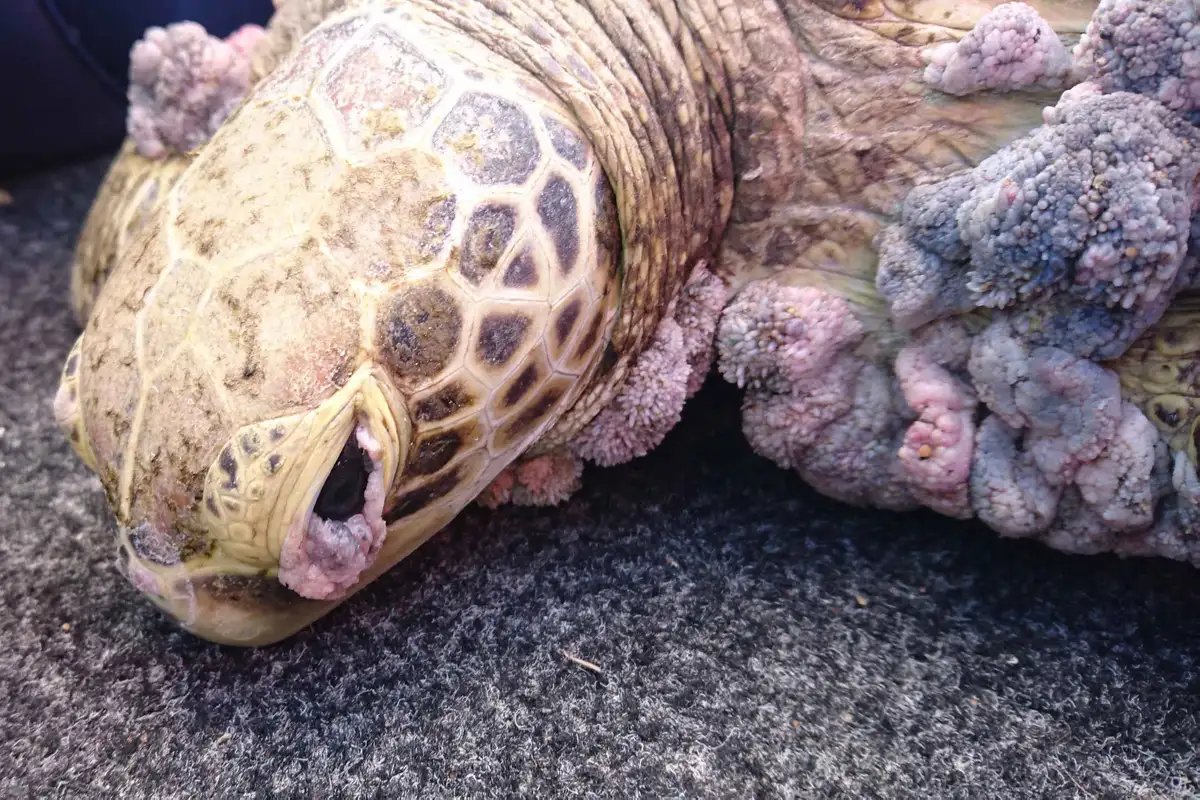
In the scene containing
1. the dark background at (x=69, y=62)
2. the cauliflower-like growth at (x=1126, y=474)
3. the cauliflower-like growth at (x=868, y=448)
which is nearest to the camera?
the cauliflower-like growth at (x=1126, y=474)

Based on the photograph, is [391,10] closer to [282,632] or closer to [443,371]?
[443,371]

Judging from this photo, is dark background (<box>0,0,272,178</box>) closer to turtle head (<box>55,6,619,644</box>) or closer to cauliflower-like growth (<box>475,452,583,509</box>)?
turtle head (<box>55,6,619,644</box>)

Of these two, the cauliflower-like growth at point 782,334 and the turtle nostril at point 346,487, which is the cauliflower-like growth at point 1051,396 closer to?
the cauliflower-like growth at point 782,334

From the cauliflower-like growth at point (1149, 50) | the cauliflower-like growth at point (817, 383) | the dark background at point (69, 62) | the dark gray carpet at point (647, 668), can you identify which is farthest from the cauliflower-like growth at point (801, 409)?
the dark background at point (69, 62)

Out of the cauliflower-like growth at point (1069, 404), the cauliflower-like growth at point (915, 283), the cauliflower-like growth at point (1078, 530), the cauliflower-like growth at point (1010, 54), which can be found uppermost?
the cauliflower-like growth at point (1010, 54)

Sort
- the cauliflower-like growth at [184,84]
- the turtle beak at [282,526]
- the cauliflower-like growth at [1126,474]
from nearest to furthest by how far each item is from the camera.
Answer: the turtle beak at [282,526] → the cauliflower-like growth at [1126,474] → the cauliflower-like growth at [184,84]

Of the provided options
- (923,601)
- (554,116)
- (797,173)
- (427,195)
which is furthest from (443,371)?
(923,601)

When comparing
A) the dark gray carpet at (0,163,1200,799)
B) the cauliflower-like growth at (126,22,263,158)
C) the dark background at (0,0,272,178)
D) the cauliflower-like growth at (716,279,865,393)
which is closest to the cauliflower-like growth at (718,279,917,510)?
the cauliflower-like growth at (716,279,865,393)

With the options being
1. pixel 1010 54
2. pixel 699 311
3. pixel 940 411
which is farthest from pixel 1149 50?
pixel 699 311
